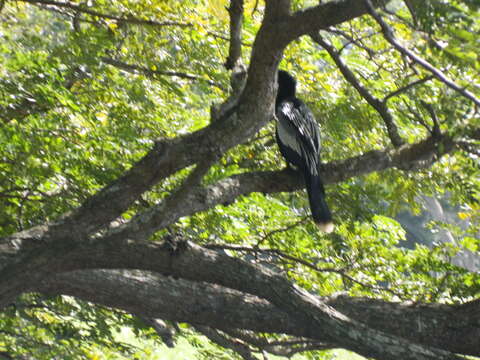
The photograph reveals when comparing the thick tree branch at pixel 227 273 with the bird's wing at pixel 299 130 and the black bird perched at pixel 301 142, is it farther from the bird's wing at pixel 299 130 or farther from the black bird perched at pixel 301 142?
the bird's wing at pixel 299 130

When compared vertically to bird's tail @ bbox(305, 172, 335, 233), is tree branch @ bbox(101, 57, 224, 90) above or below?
above

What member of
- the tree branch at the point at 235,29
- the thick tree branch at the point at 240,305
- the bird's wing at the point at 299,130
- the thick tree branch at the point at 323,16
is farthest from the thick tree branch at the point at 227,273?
the thick tree branch at the point at 323,16

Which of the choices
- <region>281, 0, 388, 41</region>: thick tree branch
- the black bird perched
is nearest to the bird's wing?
the black bird perched

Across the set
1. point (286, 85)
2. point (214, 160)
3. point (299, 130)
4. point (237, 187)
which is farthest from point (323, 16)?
point (286, 85)

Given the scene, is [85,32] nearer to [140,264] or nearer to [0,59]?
Result: [0,59]

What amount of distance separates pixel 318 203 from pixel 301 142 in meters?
0.58

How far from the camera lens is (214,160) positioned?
135 inches

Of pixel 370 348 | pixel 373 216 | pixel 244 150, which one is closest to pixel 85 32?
pixel 244 150

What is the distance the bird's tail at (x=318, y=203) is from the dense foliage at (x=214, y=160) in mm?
138

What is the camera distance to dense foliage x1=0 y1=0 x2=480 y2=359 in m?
3.68

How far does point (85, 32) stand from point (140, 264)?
224cm

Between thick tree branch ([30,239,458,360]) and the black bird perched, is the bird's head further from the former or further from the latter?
thick tree branch ([30,239,458,360])

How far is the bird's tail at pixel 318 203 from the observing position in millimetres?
3895

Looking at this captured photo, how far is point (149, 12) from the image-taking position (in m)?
4.53
